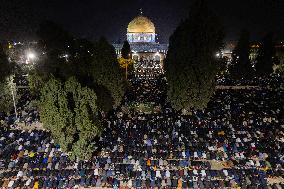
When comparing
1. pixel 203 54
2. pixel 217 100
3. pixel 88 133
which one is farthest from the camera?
pixel 217 100

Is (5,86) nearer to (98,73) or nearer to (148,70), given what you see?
(98,73)

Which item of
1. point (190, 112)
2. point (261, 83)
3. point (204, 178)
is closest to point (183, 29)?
point (190, 112)

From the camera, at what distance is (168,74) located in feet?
123

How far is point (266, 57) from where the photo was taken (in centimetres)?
6150

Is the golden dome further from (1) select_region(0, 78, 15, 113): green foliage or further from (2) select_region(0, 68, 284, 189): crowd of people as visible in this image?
(2) select_region(0, 68, 284, 189): crowd of people

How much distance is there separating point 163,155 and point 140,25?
97041 millimetres

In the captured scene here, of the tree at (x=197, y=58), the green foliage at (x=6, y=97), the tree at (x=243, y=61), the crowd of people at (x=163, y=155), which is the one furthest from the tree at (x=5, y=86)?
the tree at (x=243, y=61)

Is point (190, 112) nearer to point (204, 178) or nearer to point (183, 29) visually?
point (183, 29)

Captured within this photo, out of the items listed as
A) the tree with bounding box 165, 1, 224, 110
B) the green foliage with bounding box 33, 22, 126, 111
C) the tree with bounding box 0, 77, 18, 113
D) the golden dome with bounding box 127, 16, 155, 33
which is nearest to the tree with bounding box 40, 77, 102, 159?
the green foliage with bounding box 33, 22, 126, 111

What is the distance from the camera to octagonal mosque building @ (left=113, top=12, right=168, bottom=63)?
→ 4461 inches

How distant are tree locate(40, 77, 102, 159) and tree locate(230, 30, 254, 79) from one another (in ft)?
136

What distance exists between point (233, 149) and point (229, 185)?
198 inches

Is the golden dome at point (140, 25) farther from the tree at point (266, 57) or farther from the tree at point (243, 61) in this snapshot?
the tree at point (243, 61)

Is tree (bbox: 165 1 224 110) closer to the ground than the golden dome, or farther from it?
closer to the ground
